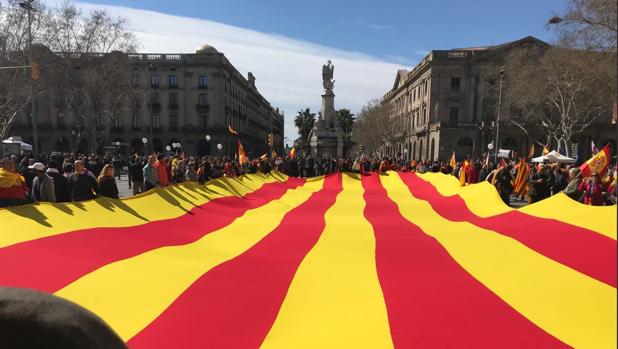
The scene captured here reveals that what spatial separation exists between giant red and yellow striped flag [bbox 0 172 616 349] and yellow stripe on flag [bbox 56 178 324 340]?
0.02 metres

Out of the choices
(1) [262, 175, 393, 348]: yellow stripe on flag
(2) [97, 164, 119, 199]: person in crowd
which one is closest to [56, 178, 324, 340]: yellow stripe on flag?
(1) [262, 175, 393, 348]: yellow stripe on flag

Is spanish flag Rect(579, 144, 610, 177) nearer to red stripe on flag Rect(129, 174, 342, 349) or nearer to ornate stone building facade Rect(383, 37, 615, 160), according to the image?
red stripe on flag Rect(129, 174, 342, 349)

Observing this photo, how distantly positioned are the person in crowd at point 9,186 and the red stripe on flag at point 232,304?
14.5 ft

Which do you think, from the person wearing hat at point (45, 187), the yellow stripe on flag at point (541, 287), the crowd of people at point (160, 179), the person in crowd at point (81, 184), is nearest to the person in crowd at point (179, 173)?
the crowd of people at point (160, 179)

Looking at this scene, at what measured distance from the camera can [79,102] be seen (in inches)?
1688

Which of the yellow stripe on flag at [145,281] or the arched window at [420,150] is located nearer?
the yellow stripe on flag at [145,281]

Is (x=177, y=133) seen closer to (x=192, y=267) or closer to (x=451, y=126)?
(x=451, y=126)

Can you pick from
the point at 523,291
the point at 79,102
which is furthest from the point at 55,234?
the point at 79,102

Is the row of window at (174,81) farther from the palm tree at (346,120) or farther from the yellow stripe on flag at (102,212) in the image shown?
the yellow stripe on flag at (102,212)

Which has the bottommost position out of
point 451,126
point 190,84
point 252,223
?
point 252,223

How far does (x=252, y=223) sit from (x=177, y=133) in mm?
60846

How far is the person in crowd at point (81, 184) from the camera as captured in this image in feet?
25.8

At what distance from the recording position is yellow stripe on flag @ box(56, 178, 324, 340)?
3.76 meters

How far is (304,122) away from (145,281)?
331 ft
